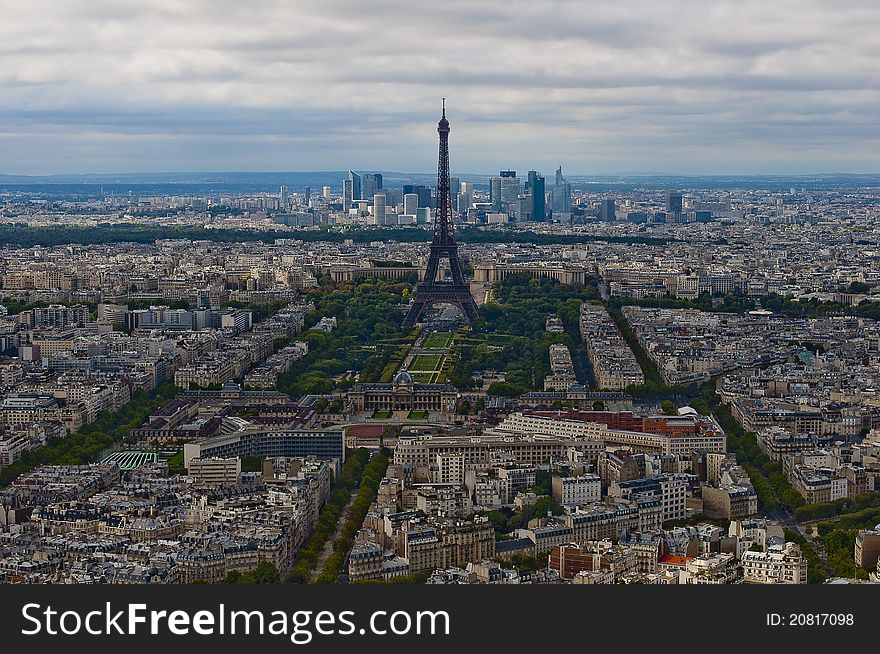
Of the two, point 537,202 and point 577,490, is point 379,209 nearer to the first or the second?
point 537,202

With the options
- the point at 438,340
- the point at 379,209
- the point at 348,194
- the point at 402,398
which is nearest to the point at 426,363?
the point at 438,340

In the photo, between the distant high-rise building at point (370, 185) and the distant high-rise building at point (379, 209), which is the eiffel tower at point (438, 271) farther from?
the distant high-rise building at point (370, 185)

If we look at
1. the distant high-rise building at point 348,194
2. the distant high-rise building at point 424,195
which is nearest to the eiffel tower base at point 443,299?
the distant high-rise building at point 424,195

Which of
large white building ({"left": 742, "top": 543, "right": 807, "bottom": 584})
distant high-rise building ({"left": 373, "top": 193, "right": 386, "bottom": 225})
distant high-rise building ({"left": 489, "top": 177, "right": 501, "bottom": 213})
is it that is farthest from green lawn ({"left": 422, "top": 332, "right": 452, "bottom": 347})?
distant high-rise building ({"left": 489, "top": 177, "right": 501, "bottom": 213})

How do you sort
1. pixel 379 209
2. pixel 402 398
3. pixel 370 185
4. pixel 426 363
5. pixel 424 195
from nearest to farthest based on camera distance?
pixel 402 398 < pixel 426 363 < pixel 379 209 < pixel 424 195 < pixel 370 185

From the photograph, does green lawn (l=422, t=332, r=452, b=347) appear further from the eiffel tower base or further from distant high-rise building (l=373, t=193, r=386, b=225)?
distant high-rise building (l=373, t=193, r=386, b=225)

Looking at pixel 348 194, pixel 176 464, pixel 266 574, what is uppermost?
pixel 266 574
